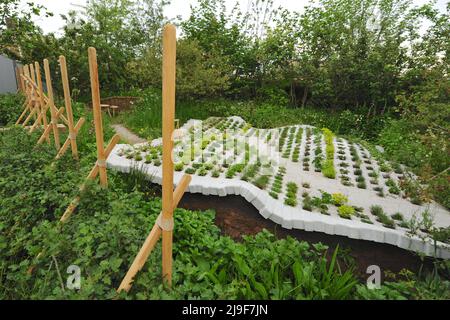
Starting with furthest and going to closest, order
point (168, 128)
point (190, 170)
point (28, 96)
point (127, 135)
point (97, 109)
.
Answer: point (127, 135) < point (28, 96) < point (190, 170) < point (97, 109) < point (168, 128)

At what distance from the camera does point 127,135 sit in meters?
6.84

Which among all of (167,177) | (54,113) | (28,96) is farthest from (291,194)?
(28,96)

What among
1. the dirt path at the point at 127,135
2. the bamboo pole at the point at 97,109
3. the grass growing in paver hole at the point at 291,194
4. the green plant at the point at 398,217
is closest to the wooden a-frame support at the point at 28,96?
the dirt path at the point at 127,135

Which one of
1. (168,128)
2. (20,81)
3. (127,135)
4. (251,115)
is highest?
(20,81)

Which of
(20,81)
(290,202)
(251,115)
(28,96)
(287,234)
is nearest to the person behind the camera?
(287,234)

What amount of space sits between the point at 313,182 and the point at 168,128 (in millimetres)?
3285

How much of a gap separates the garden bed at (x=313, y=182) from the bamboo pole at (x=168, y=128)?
1.63 m

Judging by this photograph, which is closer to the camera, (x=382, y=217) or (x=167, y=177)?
(x=167, y=177)

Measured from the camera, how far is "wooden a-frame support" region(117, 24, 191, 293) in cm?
143

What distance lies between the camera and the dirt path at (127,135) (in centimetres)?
630

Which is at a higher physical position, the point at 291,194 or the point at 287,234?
the point at 291,194

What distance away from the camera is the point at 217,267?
224cm

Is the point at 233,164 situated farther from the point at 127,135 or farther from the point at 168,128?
the point at 127,135
